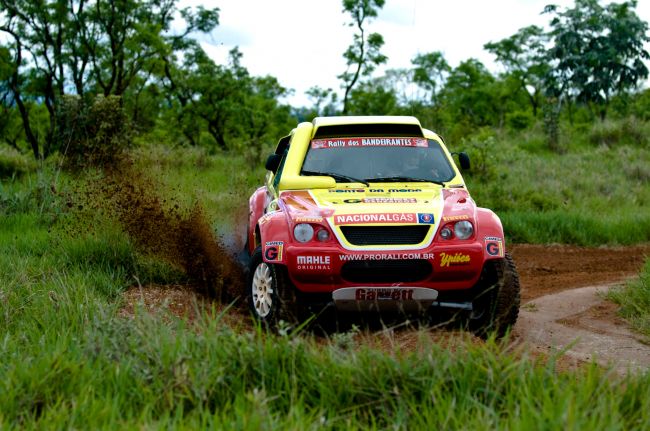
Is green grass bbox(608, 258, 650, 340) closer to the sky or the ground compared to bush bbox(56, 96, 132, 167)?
closer to the ground

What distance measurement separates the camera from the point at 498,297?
6.18m

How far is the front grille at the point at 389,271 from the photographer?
236 inches

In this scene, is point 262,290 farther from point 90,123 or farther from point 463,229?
point 90,123

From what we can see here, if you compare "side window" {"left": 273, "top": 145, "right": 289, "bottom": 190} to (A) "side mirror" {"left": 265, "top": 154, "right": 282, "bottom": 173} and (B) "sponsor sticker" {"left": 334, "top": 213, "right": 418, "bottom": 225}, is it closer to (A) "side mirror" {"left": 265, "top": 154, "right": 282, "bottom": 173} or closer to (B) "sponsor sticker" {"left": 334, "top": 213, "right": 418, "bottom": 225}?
(A) "side mirror" {"left": 265, "top": 154, "right": 282, "bottom": 173}

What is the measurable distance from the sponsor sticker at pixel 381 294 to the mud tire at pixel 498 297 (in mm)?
614

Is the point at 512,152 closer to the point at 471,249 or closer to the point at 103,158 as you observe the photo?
the point at 103,158

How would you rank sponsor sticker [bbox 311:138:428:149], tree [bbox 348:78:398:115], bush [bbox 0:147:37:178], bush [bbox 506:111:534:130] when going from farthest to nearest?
1. bush [bbox 506:111:534:130]
2. tree [bbox 348:78:398:115]
3. bush [bbox 0:147:37:178]
4. sponsor sticker [bbox 311:138:428:149]

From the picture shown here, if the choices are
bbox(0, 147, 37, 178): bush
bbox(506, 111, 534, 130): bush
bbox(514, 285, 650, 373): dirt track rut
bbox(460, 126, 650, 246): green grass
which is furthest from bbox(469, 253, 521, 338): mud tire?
bbox(506, 111, 534, 130): bush

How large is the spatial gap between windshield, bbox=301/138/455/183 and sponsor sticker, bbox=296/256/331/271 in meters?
1.50

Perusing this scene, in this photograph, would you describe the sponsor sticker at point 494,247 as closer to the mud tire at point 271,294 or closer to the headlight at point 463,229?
the headlight at point 463,229

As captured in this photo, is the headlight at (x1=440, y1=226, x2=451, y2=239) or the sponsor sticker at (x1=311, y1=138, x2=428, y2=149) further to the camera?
the sponsor sticker at (x1=311, y1=138, x2=428, y2=149)

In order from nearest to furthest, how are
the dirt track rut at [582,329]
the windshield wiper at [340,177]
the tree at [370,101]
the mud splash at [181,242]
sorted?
1. the dirt track rut at [582,329]
2. the windshield wiper at [340,177]
3. the mud splash at [181,242]
4. the tree at [370,101]

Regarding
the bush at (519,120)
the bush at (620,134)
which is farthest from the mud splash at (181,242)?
the bush at (519,120)

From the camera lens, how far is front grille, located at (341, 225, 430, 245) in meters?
6.09
